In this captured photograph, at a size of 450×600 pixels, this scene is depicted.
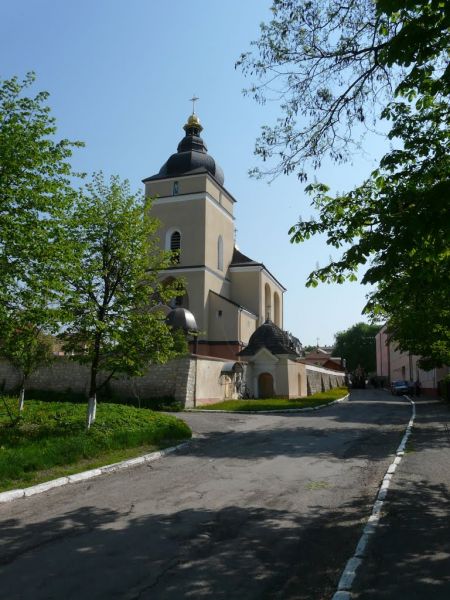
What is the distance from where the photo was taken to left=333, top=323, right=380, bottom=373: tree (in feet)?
342

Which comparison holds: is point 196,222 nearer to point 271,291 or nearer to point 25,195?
point 271,291

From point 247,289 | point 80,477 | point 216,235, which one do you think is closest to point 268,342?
point 247,289

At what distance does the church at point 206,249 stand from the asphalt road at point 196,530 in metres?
29.0

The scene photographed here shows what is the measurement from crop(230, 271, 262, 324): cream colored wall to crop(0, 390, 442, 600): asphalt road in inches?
1378

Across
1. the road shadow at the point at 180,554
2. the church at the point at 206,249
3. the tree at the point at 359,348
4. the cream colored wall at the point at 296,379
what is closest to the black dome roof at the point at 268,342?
the cream colored wall at the point at 296,379

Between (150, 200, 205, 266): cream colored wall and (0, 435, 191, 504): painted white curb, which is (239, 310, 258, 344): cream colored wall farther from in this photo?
(0, 435, 191, 504): painted white curb

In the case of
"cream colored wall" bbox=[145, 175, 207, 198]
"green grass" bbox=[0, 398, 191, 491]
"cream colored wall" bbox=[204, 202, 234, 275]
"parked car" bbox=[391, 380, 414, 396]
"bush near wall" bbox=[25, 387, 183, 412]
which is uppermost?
"cream colored wall" bbox=[145, 175, 207, 198]

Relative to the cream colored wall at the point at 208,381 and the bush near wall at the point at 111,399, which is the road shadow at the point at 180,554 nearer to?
the bush near wall at the point at 111,399

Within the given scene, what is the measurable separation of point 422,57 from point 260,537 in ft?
16.9

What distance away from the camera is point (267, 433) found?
15.9 m

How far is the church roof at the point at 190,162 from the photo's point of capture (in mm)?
44312

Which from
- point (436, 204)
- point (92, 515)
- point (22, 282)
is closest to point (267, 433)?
point (22, 282)

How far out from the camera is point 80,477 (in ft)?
29.0

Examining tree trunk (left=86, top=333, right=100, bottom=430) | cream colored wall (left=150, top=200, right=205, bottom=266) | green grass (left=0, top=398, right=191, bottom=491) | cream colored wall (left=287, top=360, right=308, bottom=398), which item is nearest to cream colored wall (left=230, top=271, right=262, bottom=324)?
cream colored wall (left=150, top=200, right=205, bottom=266)
